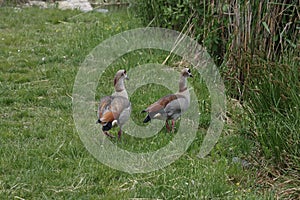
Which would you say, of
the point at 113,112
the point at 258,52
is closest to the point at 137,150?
the point at 113,112

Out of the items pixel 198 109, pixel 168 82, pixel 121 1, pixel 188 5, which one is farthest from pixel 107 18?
pixel 198 109

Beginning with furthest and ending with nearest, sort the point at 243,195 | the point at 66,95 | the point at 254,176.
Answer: the point at 66,95
the point at 254,176
the point at 243,195

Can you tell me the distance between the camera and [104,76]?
7586mm

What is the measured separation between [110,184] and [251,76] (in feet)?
6.17

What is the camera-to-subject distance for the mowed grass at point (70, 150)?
463cm

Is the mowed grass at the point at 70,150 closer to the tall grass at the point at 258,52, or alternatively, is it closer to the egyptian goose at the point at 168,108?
the egyptian goose at the point at 168,108

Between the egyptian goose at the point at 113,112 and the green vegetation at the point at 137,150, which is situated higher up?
the egyptian goose at the point at 113,112

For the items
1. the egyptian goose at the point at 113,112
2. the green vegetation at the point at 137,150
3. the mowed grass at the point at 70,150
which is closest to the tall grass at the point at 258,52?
the green vegetation at the point at 137,150

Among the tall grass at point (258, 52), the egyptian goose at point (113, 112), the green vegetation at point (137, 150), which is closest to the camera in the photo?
the green vegetation at point (137, 150)

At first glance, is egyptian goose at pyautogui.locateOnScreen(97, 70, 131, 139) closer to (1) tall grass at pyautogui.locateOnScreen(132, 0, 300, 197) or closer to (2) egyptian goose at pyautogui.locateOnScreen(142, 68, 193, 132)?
(2) egyptian goose at pyautogui.locateOnScreen(142, 68, 193, 132)

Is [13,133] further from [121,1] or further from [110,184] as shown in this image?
[121,1]

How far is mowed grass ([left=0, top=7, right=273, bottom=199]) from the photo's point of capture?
463cm

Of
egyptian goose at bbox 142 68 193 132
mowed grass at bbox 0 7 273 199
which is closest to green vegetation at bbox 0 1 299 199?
mowed grass at bbox 0 7 273 199

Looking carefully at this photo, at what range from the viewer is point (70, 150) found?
538 centimetres
